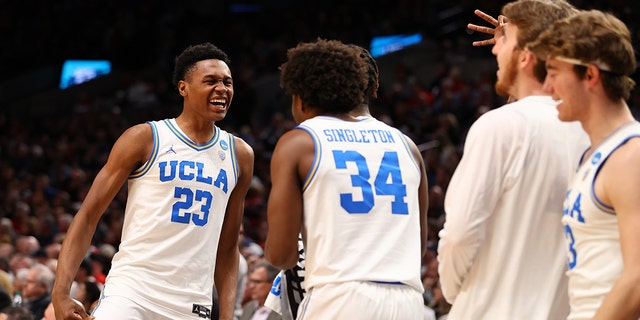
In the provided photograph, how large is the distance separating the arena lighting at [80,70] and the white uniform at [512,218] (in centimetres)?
1982

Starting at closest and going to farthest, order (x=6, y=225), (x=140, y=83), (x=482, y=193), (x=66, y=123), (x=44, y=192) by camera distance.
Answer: (x=482, y=193) < (x=6, y=225) < (x=44, y=192) < (x=66, y=123) < (x=140, y=83)

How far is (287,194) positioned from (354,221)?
0.28m

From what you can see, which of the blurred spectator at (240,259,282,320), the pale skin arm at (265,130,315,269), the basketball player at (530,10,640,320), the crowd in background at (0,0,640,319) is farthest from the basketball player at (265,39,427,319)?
the crowd in background at (0,0,640,319)

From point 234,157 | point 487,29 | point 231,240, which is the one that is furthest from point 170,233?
point 487,29

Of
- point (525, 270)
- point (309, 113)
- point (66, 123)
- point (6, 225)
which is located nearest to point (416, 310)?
point (525, 270)

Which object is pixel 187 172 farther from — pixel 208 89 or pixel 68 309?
pixel 68 309

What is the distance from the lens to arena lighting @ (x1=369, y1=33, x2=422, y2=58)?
19609 mm

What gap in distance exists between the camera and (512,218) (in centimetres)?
332

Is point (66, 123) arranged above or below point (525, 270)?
below

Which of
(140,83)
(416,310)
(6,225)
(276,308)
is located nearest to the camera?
(416,310)

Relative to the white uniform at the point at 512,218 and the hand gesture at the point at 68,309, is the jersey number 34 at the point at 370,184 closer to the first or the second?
the white uniform at the point at 512,218

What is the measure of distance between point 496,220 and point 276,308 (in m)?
1.82

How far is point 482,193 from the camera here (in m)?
3.24

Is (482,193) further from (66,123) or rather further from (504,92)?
(66,123)
